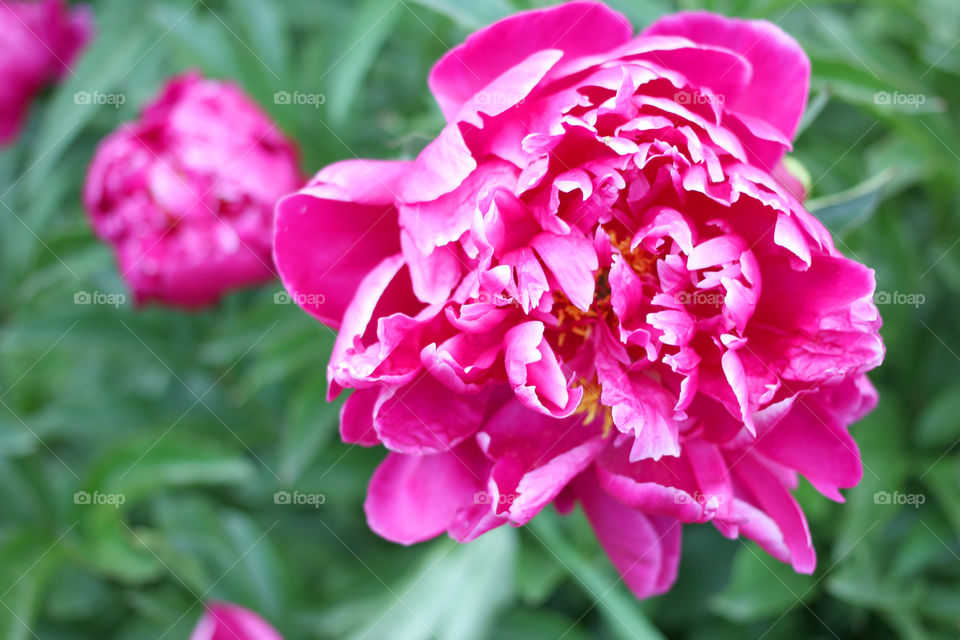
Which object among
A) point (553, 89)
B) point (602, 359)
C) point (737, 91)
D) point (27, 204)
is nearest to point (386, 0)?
point (553, 89)

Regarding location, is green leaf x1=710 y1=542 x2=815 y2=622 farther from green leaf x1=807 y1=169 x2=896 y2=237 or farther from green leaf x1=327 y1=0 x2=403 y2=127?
green leaf x1=327 y1=0 x2=403 y2=127

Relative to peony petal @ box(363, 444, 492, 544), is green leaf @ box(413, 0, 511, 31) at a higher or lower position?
higher

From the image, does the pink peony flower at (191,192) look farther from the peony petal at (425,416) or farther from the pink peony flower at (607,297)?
the peony petal at (425,416)

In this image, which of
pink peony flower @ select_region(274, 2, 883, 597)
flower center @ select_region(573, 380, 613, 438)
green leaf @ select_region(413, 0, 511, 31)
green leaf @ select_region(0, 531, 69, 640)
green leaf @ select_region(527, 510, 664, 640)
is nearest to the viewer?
pink peony flower @ select_region(274, 2, 883, 597)

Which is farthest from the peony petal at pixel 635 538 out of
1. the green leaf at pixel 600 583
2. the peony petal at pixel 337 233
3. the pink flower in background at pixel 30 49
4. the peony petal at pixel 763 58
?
the pink flower in background at pixel 30 49

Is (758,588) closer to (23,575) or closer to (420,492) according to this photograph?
(420,492)

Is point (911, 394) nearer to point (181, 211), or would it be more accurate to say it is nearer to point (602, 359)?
point (602, 359)

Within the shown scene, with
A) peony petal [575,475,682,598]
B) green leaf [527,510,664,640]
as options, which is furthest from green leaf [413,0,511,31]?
green leaf [527,510,664,640]
